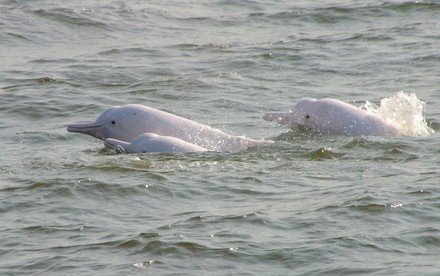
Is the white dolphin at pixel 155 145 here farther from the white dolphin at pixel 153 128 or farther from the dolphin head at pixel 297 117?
the dolphin head at pixel 297 117

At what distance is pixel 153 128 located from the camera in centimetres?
1714

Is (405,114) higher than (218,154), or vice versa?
(405,114)

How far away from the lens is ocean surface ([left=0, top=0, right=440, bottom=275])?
495 inches

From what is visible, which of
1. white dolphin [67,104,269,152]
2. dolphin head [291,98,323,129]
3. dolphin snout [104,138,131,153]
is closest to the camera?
dolphin snout [104,138,131,153]

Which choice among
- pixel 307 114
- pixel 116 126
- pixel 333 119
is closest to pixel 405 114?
pixel 333 119

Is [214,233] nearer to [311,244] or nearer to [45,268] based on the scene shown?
[311,244]

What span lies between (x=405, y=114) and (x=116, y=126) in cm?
391

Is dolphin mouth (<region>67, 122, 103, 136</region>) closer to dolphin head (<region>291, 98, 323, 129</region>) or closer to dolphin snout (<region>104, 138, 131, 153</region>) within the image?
dolphin snout (<region>104, 138, 131, 153</region>)

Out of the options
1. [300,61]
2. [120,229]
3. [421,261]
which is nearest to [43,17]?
[300,61]

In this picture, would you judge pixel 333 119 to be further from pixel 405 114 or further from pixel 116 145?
pixel 116 145

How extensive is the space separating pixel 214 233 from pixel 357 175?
2.82 metres

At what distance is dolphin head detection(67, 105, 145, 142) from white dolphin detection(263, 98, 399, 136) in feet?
6.25

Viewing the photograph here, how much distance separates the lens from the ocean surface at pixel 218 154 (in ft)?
41.2

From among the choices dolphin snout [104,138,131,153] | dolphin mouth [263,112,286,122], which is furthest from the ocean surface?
dolphin mouth [263,112,286,122]
